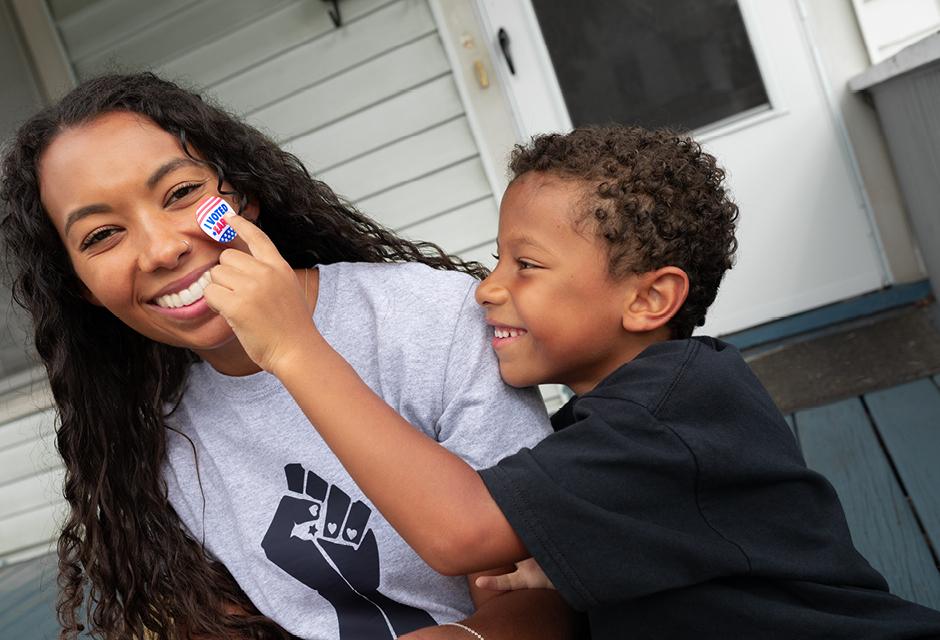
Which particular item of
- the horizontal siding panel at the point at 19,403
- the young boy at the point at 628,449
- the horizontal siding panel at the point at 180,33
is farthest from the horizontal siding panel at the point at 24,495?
the young boy at the point at 628,449

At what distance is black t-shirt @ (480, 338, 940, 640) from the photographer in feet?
3.72

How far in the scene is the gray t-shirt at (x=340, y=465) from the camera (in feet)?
4.48

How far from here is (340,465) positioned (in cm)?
143

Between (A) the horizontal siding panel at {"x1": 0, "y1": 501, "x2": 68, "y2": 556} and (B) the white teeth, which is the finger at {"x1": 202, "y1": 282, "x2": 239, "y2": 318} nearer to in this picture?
(B) the white teeth

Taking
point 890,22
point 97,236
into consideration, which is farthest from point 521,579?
point 890,22

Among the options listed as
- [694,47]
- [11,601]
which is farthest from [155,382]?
[694,47]

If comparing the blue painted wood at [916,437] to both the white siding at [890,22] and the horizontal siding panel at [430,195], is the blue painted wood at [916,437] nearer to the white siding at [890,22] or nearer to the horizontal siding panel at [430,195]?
the white siding at [890,22]

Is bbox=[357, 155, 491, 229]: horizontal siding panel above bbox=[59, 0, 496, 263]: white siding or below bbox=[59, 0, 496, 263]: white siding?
below

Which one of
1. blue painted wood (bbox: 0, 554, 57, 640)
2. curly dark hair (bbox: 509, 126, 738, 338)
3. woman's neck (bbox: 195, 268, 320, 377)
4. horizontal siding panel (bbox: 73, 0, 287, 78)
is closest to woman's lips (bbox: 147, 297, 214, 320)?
woman's neck (bbox: 195, 268, 320, 377)

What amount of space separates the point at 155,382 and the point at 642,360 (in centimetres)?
84

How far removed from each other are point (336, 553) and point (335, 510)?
0.19 feet

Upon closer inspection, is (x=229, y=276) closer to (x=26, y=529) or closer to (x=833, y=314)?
(x=833, y=314)

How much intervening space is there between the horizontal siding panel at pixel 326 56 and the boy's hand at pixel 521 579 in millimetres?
3051

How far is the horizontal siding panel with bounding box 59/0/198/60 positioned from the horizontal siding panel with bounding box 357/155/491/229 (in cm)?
115
